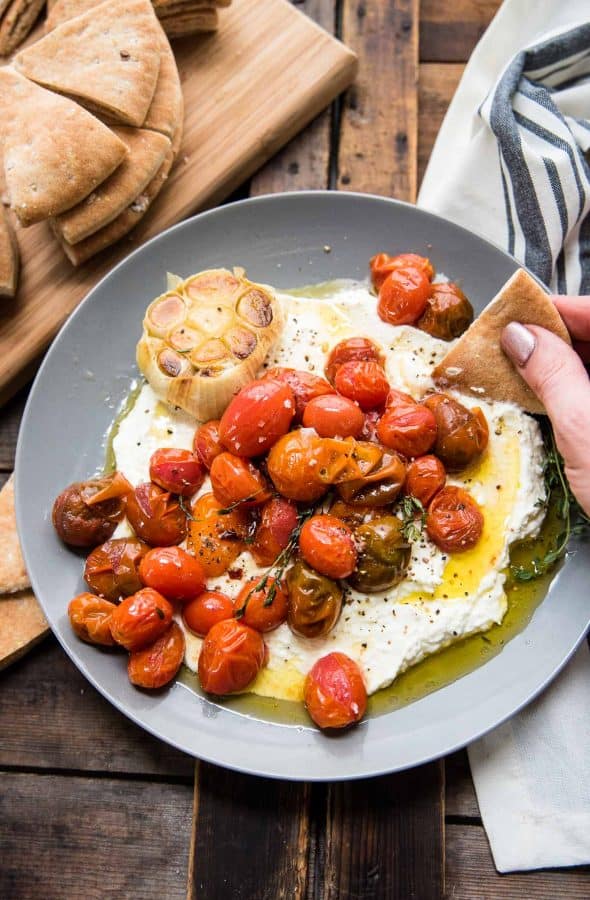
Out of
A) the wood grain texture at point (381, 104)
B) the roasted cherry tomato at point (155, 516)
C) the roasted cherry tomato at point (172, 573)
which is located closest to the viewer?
the roasted cherry tomato at point (172, 573)

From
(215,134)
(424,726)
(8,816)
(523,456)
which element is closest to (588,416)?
(523,456)

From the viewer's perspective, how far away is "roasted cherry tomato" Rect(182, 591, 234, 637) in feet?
9.68

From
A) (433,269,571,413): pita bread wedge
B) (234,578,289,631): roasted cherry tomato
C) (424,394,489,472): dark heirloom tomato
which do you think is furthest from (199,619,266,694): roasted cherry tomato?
(433,269,571,413): pita bread wedge

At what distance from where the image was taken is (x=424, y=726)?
2959mm

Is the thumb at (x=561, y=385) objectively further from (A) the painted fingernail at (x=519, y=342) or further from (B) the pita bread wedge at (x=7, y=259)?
(B) the pita bread wedge at (x=7, y=259)

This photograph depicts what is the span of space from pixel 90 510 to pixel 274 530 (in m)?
0.69

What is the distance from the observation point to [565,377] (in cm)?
288

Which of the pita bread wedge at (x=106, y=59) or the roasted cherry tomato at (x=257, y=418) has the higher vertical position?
the pita bread wedge at (x=106, y=59)

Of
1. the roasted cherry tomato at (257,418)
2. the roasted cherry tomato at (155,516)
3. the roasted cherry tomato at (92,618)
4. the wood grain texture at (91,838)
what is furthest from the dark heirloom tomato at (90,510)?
the wood grain texture at (91,838)

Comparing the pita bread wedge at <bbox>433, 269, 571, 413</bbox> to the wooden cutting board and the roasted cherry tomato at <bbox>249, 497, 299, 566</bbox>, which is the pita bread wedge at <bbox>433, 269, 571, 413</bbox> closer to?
the roasted cherry tomato at <bbox>249, 497, 299, 566</bbox>

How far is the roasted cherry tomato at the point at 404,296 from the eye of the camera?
3197 mm

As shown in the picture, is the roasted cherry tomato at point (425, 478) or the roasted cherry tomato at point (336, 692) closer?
the roasted cherry tomato at point (336, 692)

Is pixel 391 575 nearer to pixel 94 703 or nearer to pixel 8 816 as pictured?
pixel 94 703

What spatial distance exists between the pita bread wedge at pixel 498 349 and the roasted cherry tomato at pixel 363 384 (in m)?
0.23
